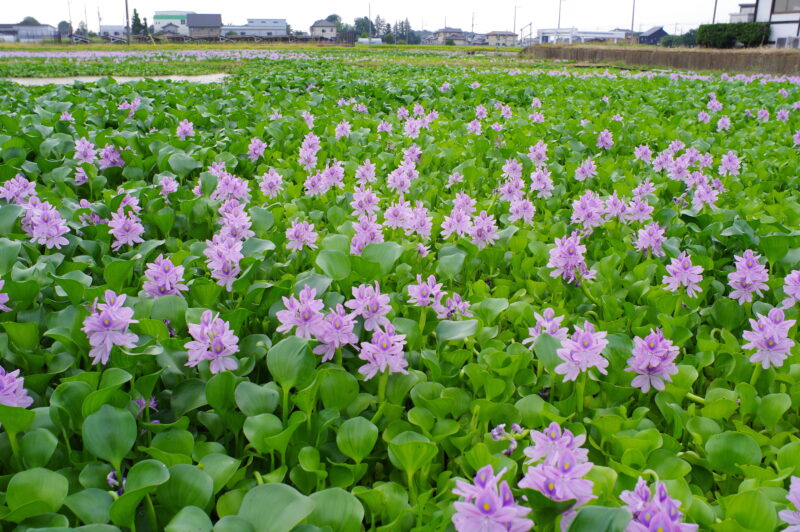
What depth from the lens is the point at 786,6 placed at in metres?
26.9

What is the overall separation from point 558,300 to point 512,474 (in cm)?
121

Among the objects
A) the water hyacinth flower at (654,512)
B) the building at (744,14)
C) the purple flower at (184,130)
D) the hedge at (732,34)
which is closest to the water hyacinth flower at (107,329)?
the water hyacinth flower at (654,512)

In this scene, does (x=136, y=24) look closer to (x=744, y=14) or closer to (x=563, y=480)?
(x=744, y=14)

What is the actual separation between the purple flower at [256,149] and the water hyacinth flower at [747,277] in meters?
3.20

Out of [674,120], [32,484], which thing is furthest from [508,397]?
[674,120]

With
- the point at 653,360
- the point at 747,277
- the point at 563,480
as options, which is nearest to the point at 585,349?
A: the point at 653,360

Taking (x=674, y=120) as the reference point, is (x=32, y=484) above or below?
below

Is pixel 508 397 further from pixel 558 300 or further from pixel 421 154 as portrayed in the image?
pixel 421 154

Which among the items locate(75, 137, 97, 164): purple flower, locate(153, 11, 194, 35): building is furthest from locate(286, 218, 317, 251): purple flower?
A: locate(153, 11, 194, 35): building

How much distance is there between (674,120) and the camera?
6.67m

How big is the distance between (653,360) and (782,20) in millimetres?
31734

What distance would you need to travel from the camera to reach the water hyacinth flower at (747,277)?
213 centimetres

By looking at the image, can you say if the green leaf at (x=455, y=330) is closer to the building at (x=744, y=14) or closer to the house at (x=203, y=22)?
the building at (x=744, y=14)

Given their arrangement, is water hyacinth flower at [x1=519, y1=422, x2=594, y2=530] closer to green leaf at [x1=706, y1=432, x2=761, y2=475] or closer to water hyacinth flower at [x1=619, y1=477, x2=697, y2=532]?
water hyacinth flower at [x1=619, y1=477, x2=697, y2=532]
